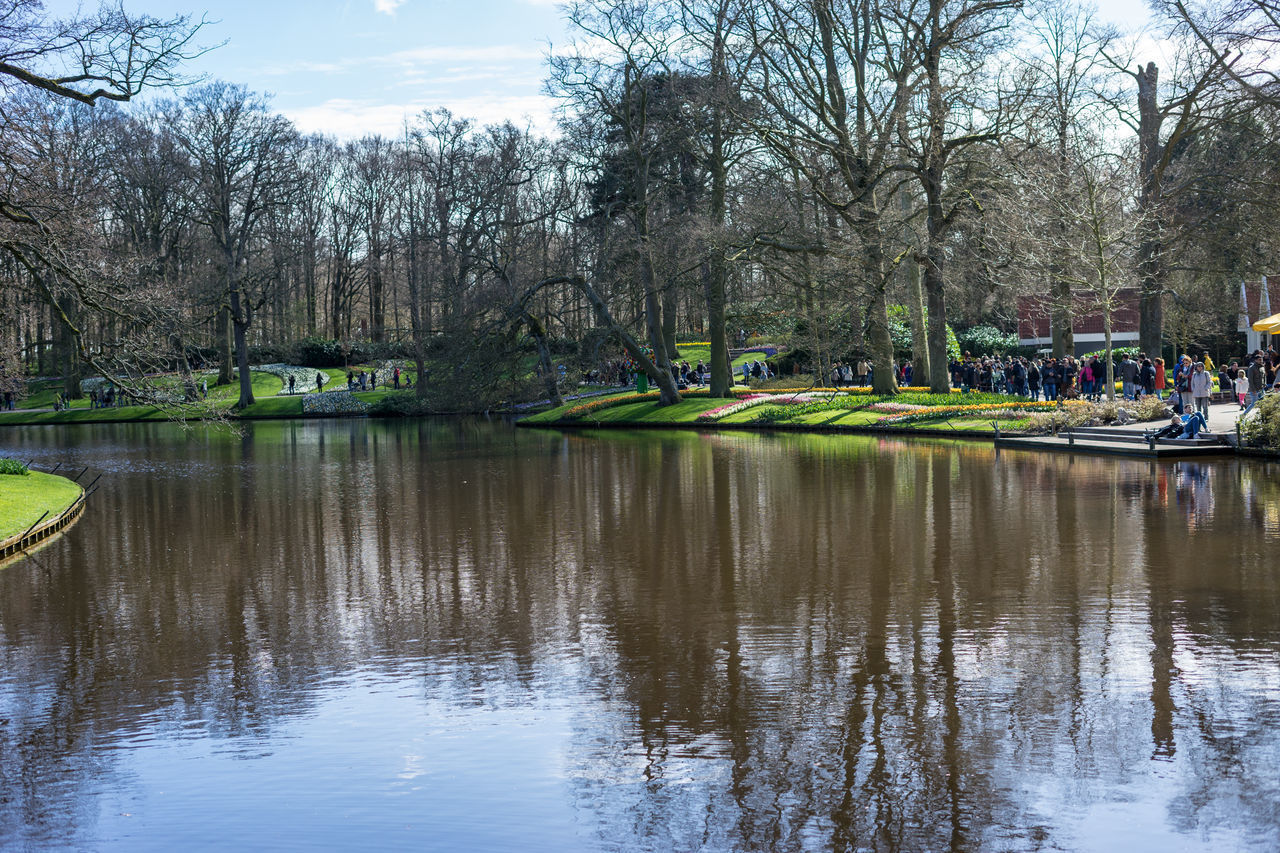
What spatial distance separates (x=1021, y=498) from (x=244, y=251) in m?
49.2

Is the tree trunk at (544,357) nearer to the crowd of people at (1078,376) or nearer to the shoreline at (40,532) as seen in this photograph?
the crowd of people at (1078,376)

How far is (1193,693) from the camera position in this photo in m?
8.01

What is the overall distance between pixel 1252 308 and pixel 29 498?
54.8 metres

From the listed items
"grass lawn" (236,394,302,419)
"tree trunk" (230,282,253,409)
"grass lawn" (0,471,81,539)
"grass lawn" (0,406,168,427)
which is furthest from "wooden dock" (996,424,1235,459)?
"grass lawn" (0,406,168,427)

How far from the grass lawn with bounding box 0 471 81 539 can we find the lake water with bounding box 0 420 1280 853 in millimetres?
1048

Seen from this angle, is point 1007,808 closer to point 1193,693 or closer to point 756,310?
point 1193,693

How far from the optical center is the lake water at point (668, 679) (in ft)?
21.2

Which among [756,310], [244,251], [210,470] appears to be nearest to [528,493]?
[210,470]

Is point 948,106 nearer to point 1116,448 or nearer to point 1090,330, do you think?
point 1116,448

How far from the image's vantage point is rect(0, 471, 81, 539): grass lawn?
706 inches

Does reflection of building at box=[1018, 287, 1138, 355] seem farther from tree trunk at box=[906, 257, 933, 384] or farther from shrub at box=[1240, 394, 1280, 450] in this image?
shrub at box=[1240, 394, 1280, 450]

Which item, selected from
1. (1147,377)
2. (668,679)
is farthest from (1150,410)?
(668,679)

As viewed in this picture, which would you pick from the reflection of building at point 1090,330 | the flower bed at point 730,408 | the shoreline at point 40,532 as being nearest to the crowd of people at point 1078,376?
→ the flower bed at point 730,408

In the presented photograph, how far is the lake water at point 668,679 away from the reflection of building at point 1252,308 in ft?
113
